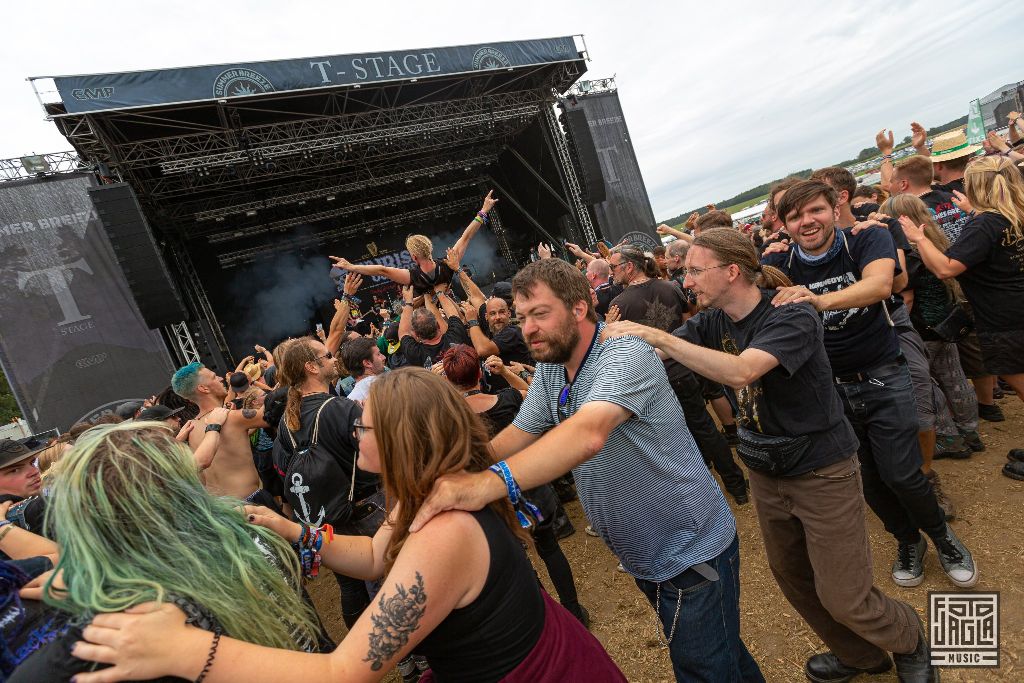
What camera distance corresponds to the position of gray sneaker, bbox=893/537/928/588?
109 inches

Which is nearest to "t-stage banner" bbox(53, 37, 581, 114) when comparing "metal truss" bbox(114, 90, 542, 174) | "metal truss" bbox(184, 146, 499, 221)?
"metal truss" bbox(114, 90, 542, 174)

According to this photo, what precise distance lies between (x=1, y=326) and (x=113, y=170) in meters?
4.10

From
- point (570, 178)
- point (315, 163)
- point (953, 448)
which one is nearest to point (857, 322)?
point (953, 448)

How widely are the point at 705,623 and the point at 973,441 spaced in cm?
362

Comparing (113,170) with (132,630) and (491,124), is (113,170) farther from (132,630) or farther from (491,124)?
(132,630)

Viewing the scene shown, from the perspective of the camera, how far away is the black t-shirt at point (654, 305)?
423 cm

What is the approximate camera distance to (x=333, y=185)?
15680 millimetres

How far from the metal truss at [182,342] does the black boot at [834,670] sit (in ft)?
39.9

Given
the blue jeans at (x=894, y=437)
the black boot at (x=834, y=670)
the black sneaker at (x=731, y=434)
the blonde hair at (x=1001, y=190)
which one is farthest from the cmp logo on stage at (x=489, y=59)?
the black boot at (x=834, y=670)

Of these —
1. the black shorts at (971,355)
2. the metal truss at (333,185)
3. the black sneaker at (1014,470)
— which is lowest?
the black sneaker at (1014,470)

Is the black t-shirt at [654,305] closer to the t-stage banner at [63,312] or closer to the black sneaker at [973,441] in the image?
the black sneaker at [973,441]

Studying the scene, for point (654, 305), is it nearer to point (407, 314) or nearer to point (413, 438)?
point (407, 314)

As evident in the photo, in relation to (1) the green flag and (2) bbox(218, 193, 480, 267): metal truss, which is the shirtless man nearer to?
(1) the green flag

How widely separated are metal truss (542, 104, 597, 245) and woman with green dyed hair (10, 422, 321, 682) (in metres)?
14.1
